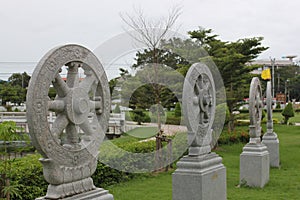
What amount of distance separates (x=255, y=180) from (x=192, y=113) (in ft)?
11.2

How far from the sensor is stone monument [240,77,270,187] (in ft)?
28.7

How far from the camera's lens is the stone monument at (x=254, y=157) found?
873cm

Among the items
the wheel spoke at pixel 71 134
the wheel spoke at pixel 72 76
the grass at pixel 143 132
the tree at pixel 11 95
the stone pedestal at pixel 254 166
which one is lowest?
the stone pedestal at pixel 254 166

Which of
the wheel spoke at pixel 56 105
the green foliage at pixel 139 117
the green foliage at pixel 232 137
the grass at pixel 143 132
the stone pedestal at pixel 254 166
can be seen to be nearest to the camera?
the wheel spoke at pixel 56 105

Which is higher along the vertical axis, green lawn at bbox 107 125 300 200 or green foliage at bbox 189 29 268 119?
green foliage at bbox 189 29 268 119

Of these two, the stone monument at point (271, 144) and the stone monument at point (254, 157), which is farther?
the stone monument at point (271, 144)

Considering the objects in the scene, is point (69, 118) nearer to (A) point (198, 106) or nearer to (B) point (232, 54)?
(A) point (198, 106)

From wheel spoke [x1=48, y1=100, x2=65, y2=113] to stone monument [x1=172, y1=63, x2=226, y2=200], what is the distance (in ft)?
8.29

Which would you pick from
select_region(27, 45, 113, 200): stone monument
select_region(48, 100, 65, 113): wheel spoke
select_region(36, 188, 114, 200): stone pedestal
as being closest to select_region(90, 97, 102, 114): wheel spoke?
select_region(27, 45, 113, 200): stone monument

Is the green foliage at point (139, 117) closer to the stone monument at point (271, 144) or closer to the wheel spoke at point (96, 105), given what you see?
the stone monument at point (271, 144)

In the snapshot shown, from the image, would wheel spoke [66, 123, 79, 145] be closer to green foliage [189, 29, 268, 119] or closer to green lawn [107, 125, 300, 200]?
green lawn [107, 125, 300, 200]

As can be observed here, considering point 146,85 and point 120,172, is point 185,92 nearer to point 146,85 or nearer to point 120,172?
point 120,172

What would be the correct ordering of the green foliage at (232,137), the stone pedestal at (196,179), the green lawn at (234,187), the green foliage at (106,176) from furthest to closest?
the green foliage at (232,137) → the green foliage at (106,176) → the green lawn at (234,187) → the stone pedestal at (196,179)

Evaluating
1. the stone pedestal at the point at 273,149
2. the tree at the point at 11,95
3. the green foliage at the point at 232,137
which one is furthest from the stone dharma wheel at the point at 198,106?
the tree at the point at 11,95
